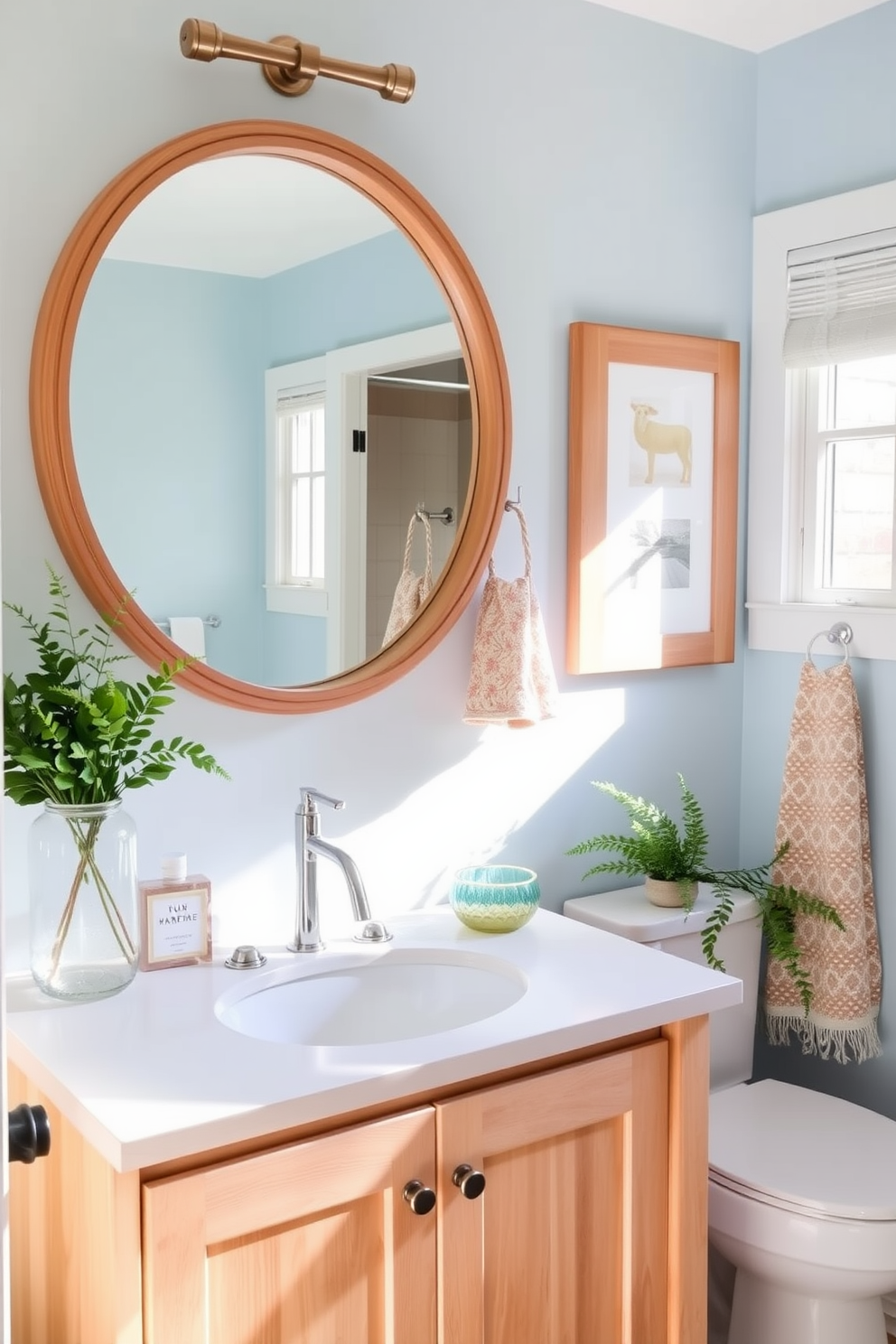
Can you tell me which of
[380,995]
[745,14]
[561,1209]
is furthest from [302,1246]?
[745,14]

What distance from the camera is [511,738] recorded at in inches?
85.6

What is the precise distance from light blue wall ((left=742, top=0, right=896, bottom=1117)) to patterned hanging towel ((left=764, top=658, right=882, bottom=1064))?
0.11 feet

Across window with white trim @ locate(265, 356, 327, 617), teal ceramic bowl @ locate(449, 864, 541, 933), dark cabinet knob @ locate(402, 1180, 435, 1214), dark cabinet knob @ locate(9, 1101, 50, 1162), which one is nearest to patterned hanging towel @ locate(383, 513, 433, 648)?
window with white trim @ locate(265, 356, 327, 617)

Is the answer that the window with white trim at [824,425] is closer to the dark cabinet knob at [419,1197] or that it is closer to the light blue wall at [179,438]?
the light blue wall at [179,438]

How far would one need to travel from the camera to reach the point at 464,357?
2.03 meters

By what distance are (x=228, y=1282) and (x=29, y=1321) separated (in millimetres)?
433

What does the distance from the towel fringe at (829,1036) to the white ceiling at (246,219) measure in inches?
63.4

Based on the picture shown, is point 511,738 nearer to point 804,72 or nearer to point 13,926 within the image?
point 13,926

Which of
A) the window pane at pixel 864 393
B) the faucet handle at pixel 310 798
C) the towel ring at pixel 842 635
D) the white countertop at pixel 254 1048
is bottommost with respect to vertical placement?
the white countertop at pixel 254 1048

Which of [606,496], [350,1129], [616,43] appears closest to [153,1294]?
[350,1129]

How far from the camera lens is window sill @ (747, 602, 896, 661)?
2281 mm

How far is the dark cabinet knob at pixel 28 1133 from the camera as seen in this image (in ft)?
2.83

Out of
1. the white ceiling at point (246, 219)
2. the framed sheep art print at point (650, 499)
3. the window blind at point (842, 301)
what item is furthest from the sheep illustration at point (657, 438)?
the white ceiling at point (246, 219)

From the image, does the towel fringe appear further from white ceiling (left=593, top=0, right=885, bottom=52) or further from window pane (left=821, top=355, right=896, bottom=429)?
white ceiling (left=593, top=0, right=885, bottom=52)
